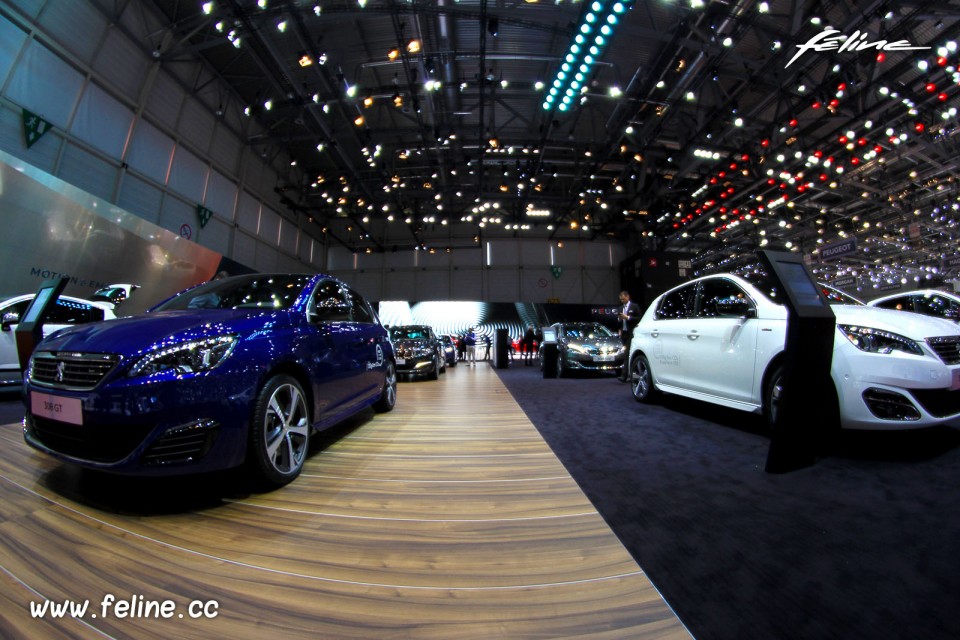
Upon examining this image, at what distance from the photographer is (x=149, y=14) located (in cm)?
927

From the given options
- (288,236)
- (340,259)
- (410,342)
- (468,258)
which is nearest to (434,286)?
(468,258)

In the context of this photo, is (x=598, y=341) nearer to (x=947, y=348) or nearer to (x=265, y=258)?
(x=947, y=348)

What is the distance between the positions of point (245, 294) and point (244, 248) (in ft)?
46.5

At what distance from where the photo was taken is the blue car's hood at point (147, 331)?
1.58 meters

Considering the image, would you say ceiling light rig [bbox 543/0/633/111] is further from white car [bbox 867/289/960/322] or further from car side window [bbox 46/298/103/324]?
car side window [bbox 46/298/103/324]

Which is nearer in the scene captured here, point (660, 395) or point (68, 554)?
point (68, 554)

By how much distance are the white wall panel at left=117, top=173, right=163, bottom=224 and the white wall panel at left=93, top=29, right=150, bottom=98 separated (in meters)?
2.26

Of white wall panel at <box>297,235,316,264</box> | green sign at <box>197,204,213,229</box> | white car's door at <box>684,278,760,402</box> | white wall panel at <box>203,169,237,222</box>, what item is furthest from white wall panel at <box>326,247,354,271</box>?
white car's door at <box>684,278,760,402</box>

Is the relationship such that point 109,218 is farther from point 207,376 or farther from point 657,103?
point 657,103

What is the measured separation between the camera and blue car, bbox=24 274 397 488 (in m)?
1.45

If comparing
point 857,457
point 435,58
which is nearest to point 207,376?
point 857,457

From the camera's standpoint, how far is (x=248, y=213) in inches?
554

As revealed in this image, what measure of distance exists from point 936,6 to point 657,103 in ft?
15.1

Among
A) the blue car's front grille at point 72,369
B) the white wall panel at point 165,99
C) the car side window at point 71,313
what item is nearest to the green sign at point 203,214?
the white wall panel at point 165,99
